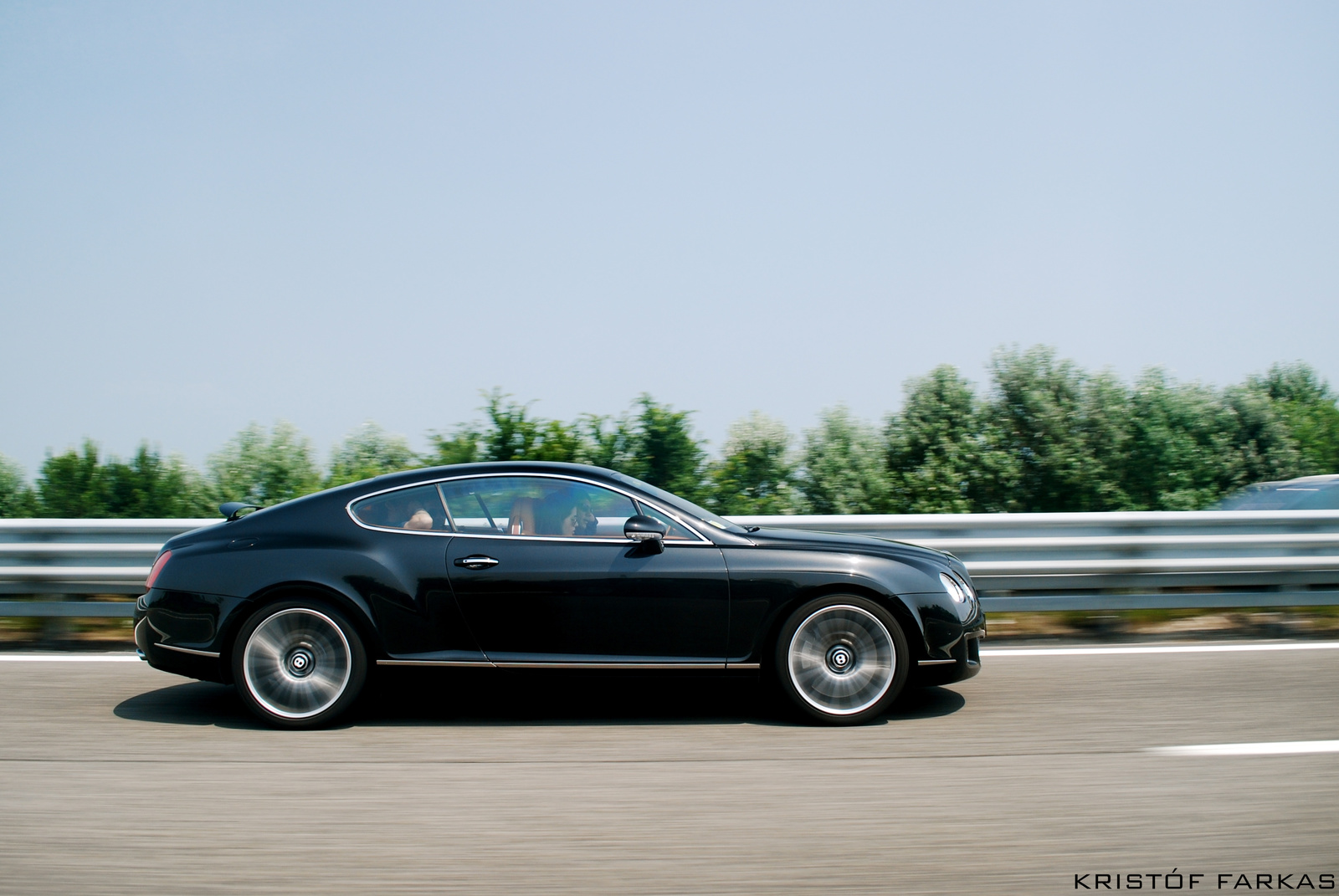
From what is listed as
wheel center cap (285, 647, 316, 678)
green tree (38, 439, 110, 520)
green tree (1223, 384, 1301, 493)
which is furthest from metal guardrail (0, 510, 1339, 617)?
green tree (1223, 384, 1301, 493)

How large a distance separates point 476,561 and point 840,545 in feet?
6.46

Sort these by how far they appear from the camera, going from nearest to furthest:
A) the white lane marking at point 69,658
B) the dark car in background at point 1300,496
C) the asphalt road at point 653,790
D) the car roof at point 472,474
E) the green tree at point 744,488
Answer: the asphalt road at point 653,790, the car roof at point 472,474, the white lane marking at point 69,658, the green tree at point 744,488, the dark car in background at point 1300,496

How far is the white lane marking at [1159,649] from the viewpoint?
7352mm

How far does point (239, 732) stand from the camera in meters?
5.34

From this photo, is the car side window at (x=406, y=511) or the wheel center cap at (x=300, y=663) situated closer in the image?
the wheel center cap at (x=300, y=663)

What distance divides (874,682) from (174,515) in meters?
11.7

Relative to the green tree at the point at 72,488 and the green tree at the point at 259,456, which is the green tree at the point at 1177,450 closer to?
the green tree at the point at 259,456

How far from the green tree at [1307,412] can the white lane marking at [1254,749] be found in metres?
62.5

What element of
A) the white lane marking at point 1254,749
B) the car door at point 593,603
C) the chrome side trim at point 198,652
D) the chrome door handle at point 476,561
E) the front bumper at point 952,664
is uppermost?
the chrome door handle at point 476,561

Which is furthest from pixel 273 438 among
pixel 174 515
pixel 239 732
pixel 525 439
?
pixel 239 732

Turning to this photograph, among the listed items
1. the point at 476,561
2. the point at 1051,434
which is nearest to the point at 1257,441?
the point at 1051,434

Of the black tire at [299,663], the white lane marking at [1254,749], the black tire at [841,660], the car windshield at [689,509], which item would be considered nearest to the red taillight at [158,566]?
the black tire at [299,663]

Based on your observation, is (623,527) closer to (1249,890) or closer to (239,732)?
(239,732)

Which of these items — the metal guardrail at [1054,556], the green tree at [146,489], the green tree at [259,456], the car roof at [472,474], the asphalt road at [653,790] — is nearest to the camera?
the asphalt road at [653,790]
